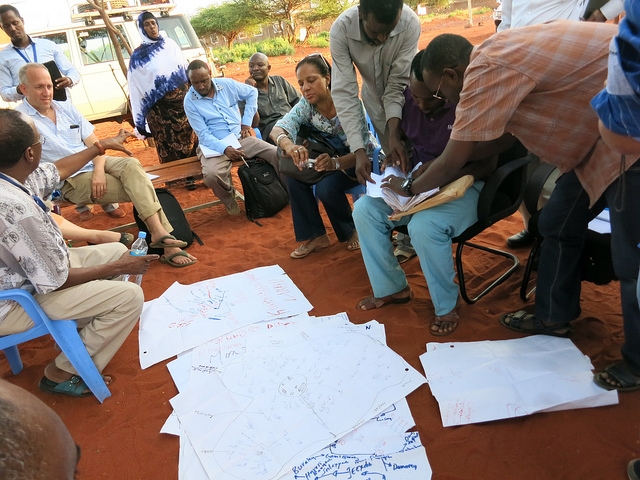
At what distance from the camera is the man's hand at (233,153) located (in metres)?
4.36

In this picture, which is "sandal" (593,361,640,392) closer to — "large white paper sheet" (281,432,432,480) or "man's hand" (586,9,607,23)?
"large white paper sheet" (281,432,432,480)

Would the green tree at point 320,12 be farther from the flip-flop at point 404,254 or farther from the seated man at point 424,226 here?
the seated man at point 424,226

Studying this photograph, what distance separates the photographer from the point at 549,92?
5.53 feet

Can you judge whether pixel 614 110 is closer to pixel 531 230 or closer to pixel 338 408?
pixel 531 230

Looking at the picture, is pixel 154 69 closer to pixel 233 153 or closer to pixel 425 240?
pixel 233 153

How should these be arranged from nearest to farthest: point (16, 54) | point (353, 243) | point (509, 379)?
point (509, 379), point (353, 243), point (16, 54)

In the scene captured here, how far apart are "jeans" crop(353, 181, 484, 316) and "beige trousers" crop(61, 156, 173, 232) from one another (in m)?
1.98

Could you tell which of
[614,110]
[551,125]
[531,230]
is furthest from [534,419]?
[614,110]

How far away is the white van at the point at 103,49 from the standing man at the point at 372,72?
22.7 ft

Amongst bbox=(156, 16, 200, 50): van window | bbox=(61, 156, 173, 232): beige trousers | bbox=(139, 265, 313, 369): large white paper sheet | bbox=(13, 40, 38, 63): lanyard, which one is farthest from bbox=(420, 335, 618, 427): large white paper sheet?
bbox=(156, 16, 200, 50): van window

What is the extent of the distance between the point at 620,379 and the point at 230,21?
26647 millimetres

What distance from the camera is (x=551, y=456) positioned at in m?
1.69

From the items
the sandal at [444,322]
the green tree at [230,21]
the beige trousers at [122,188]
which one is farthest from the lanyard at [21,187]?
the green tree at [230,21]

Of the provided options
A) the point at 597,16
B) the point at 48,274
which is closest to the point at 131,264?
the point at 48,274
